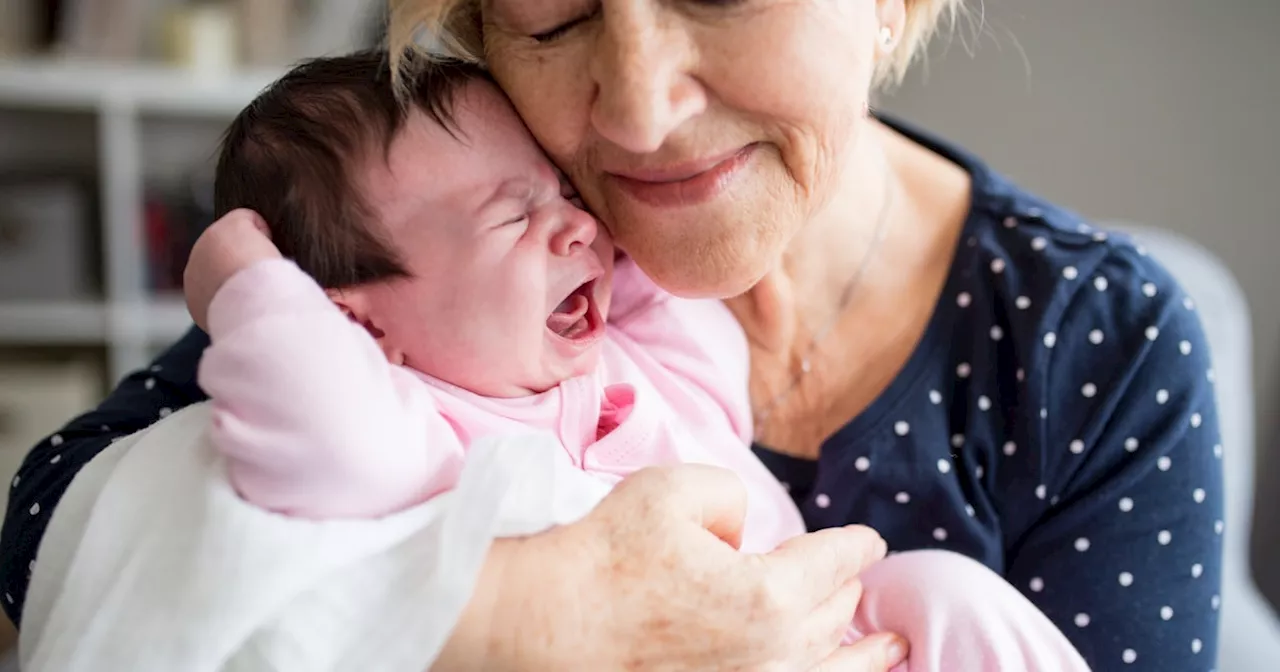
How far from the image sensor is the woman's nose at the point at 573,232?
977mm

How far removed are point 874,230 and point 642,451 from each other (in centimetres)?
44

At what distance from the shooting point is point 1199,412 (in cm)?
112

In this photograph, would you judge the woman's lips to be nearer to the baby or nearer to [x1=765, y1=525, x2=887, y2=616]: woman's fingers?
the baby

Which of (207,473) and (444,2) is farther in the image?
(444,2)

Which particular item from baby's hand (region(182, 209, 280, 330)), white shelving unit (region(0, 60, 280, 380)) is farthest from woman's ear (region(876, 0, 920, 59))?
white shelving unit (region(0, 60, 280, 380))

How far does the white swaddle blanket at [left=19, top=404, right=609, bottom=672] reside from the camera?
0.73m

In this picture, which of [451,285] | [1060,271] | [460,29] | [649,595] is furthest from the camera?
[1060,271]

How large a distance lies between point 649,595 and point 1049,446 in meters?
0.52

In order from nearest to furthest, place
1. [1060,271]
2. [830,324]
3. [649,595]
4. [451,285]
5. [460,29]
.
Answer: [649,595], [451,285], [460,29], [1060,271], [830,324]

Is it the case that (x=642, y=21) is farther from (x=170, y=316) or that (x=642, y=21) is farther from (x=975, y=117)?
(x=170, y=316)

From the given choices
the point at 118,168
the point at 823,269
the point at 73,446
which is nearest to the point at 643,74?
the point at 823,269

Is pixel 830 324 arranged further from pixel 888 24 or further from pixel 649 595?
pixel 649 595

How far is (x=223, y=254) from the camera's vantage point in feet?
2.84

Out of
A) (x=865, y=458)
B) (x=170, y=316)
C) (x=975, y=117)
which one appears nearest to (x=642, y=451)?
(x=865, y=458)
